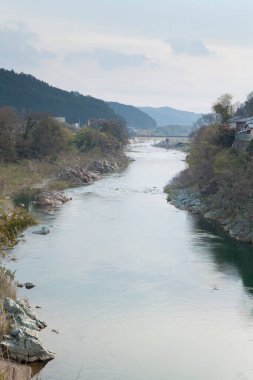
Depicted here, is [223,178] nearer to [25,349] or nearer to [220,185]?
[220,185]

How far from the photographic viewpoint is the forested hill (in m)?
107

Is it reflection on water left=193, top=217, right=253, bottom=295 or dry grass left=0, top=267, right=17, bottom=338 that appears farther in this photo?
reflection on water left=193, top=217, right=253, bottom=295

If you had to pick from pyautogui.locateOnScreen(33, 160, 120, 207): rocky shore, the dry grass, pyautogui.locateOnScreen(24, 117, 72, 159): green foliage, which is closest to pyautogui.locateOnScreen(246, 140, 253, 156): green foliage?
pyautogui.locateOnScreen(33, 160, 120, 207): rocky shore

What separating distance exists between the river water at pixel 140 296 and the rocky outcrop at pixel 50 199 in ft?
12.5

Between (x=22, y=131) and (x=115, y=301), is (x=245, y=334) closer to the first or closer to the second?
(x=115, y=301)

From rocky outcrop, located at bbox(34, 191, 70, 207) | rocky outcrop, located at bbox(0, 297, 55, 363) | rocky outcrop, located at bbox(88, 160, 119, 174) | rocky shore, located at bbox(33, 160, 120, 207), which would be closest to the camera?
rocky outcrop, located at bbox(0, 297, 55, 363)

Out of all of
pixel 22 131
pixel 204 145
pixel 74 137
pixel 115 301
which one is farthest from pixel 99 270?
pixel 74 137

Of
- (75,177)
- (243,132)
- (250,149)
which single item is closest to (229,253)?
(250,149)

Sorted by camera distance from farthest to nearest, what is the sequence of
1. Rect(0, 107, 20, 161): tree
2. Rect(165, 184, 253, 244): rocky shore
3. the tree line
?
the tree line
Rect(0, 107, 20, 161): tree
Rect(165, 184, 253, 244): rocky shore

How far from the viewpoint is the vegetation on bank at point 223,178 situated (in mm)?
25561

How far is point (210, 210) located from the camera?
29234mm

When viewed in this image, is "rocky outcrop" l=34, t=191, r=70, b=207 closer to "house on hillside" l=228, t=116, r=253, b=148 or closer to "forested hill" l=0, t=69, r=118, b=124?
"house on hillside" l=228, t=116, r=253, b=148

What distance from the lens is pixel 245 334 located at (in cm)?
1348

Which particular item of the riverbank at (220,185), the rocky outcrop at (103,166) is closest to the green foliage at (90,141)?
the rocky outcrop at (103,166)
